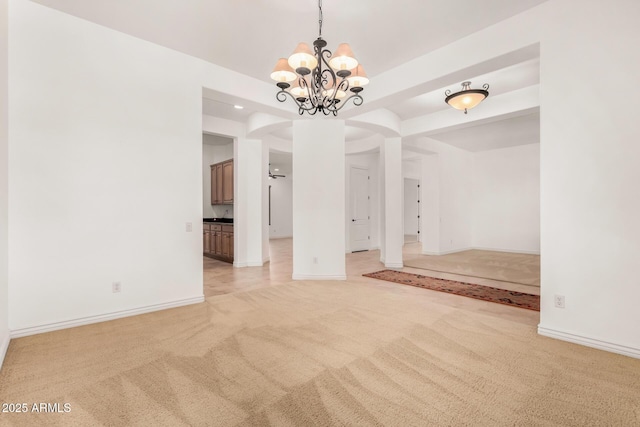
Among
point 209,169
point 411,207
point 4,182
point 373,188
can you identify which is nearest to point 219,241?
point 209,169

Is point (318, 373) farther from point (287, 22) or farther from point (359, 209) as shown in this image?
point (359, 209)

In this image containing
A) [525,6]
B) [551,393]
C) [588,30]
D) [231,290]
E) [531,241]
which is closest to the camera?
[551,393]

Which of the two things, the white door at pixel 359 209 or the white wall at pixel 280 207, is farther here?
the white wall at pixel 280 207

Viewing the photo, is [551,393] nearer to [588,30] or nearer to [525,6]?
[588,30]

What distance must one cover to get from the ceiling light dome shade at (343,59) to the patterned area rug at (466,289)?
132 inches

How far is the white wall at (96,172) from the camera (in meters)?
2.76

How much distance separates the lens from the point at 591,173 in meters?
2.55

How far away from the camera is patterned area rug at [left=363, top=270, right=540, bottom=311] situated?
3.81 m

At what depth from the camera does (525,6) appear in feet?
9.26

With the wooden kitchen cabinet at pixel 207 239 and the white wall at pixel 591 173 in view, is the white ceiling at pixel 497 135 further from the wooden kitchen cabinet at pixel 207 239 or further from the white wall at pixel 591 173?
the wooden kitchen cabinet at pixel 207 239

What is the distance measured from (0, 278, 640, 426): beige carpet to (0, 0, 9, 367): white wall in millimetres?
294

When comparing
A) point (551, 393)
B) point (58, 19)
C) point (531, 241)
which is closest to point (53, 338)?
point (58, 19)

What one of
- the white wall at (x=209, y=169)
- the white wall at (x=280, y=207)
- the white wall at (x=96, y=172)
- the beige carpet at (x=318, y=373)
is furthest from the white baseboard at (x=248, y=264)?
the white wall at (x=280, y=207)

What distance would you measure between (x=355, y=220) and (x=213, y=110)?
15.7ft
